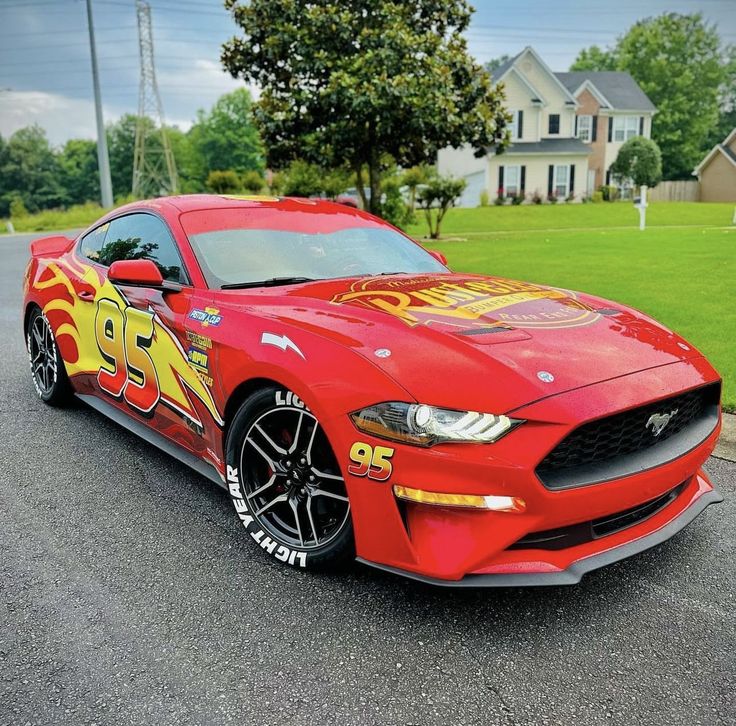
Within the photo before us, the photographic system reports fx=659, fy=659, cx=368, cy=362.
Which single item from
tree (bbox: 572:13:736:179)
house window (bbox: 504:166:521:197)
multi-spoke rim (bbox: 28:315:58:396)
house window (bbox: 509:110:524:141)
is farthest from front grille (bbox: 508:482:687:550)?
tree (bbox: 572:13:736:179)

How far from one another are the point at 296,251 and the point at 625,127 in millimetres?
45318

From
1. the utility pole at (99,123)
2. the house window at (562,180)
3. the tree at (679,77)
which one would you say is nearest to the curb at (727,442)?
the utility pole at (99,123)

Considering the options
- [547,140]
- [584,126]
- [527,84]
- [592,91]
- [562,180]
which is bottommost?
[562,180]

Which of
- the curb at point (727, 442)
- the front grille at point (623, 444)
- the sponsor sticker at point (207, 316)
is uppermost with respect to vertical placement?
the sponsor sticker at point (207, 316)

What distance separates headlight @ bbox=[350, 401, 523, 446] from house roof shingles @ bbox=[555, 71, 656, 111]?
44.6m

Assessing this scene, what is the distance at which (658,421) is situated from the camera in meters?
2.39

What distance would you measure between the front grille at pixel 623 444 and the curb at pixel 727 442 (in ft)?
4.45

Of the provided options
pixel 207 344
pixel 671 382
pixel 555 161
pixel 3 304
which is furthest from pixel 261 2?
pixel 555 161

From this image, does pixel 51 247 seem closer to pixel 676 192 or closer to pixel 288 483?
pixel 288 483

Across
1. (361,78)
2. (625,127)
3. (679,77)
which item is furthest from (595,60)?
(361,78)

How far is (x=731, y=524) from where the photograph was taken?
9.92 feet

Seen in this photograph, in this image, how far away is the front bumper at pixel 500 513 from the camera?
2.06 m

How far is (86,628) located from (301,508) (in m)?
0.87

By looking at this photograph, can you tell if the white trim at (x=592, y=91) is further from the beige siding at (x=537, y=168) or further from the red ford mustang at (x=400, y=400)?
the red ford mustang at (x=400, y=400)
